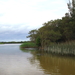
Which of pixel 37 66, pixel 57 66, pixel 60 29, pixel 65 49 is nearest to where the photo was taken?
pixel 37 66

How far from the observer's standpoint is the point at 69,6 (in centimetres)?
3575

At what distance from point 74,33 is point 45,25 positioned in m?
8.39

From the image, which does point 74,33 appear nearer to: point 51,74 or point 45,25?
point 45,25

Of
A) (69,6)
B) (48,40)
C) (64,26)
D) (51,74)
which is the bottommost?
(51,74)

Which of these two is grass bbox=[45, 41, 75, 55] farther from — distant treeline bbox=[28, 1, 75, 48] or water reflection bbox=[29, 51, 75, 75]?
distant treeline bbox=[28, 1, 75, 48]

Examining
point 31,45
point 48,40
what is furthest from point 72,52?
point 31,45

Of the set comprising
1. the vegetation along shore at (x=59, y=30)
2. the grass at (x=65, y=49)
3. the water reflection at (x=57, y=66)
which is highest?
the vegetation along shore at (x=59, y=30)

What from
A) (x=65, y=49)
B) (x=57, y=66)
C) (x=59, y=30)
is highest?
(x=59, y=30)

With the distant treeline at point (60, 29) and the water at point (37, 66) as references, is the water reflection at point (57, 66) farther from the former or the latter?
the distant treeline at point (60, 29)

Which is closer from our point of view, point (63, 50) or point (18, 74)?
point (18, 74)

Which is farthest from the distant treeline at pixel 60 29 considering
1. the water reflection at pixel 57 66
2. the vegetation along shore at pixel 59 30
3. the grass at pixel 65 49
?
the water reflection at pixel 57 66

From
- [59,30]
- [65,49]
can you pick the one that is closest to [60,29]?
[59,30]

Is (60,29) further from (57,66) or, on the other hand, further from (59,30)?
(57,66)

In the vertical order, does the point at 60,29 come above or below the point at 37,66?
above
